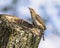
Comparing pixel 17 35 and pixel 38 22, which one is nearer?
pixel 17 35

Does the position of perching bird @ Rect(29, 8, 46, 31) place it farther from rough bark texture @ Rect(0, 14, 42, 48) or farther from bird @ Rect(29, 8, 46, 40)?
rough bark texture @ Rect(0, 14, 42, 48)

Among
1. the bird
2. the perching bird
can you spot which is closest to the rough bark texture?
the bird

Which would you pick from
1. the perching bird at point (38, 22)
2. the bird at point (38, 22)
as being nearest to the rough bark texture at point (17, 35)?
the bird at point (38, 22)

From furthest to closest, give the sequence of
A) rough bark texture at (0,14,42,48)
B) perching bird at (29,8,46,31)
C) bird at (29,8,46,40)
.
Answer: perching bird at (29,8,46,31), bird at (29,8,46,40), rough bark texture at (0,14,42,48)

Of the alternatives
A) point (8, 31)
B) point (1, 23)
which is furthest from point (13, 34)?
point (1, 23)

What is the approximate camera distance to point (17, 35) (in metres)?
6.56

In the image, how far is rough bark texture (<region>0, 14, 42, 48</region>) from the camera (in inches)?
253

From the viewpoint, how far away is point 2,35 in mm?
6684

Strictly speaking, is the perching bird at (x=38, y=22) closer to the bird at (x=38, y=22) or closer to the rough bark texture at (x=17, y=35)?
the bird at (x=38, y=22)

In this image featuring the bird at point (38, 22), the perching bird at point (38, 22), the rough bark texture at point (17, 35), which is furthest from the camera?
the perching bird at point (38, 22)

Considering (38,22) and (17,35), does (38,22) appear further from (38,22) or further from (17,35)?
(17,35)

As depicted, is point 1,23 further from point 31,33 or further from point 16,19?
point 31,33

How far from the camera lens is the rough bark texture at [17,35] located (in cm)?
643

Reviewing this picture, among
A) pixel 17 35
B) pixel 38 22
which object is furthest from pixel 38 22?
pixel 17 35
